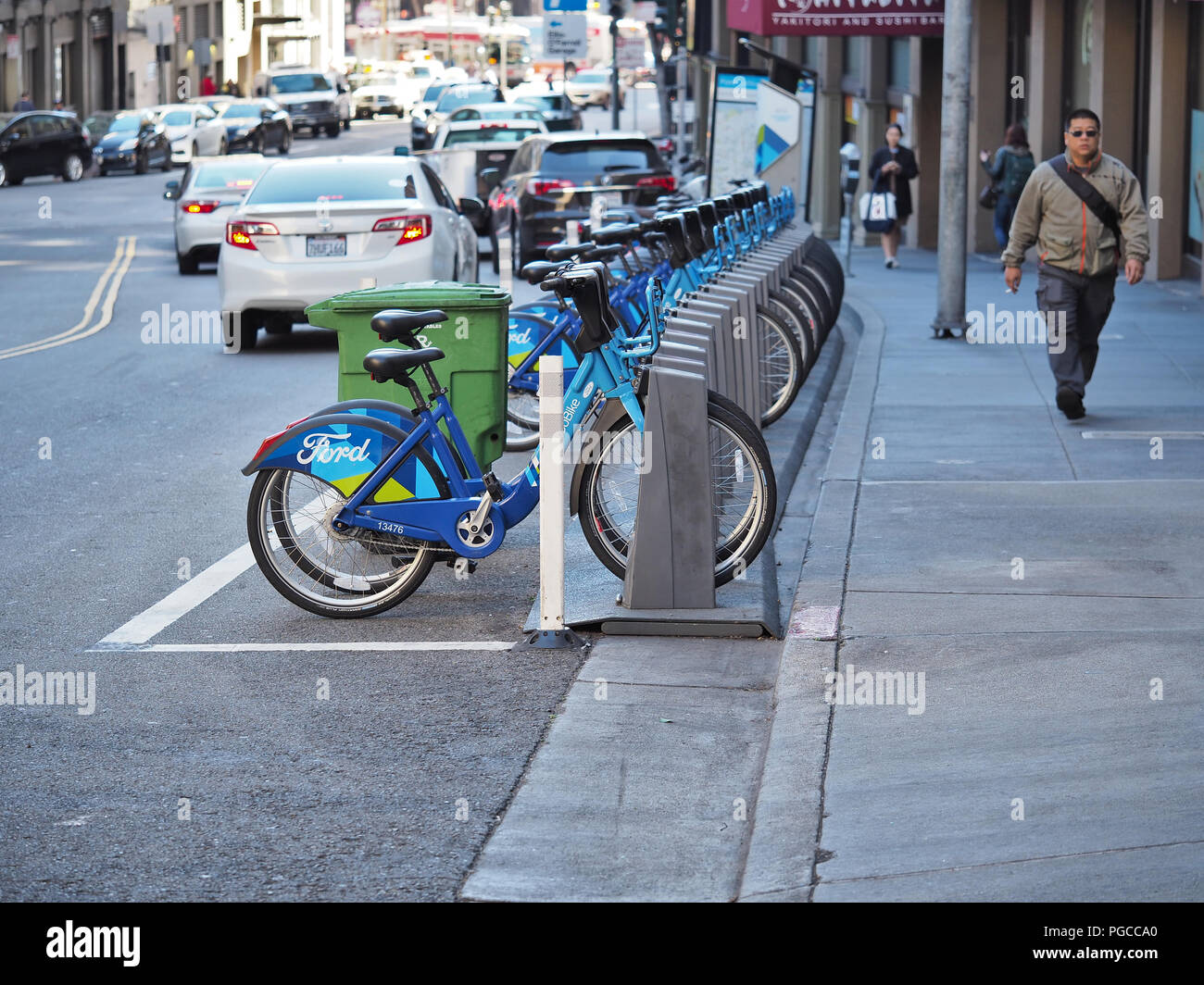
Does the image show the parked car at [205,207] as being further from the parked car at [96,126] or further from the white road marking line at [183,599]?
the parked car at [96,126]

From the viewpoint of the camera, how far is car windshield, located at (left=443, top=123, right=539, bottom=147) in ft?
110

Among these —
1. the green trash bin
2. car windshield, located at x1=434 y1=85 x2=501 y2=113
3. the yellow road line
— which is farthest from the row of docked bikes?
car windshield, located at x1=434 y1=85 x2=501 y2=113

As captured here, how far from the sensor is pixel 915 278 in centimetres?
2253

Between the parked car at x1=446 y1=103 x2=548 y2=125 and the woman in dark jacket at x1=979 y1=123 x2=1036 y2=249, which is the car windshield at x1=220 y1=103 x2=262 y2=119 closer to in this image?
the parked car at x1=446 y1=103 x2=548 y2=125

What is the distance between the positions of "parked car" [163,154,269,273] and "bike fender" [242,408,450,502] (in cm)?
1581

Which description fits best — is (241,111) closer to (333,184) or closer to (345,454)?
(333,184)

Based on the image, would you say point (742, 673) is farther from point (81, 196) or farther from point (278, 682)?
point (81, 196)

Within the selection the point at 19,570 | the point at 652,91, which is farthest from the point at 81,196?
the point at 652,91

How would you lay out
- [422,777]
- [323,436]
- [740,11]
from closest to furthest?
[422,777], [323,436], [740,11]

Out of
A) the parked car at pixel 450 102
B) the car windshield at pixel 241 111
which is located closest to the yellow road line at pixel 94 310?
the parked car at pixel 450 102

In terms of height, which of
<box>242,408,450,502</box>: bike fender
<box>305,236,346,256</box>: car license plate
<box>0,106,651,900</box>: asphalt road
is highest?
<box>305,236,346,256</box>: car license plate

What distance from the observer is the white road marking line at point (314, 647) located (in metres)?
7.23
